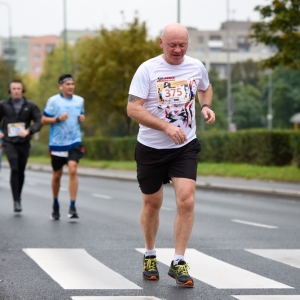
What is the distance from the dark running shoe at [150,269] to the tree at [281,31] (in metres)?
14.9

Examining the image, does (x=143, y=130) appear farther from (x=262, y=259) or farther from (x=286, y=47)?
(x=286, y=47)

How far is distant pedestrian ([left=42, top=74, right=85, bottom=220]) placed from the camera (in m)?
13.6

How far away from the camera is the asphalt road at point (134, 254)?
730 centimetres

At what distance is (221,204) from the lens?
17.8 m

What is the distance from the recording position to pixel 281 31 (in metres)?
23.2

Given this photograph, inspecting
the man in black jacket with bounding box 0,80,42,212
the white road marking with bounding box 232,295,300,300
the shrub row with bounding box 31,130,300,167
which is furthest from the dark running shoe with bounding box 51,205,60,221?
the shrub row with bounding box 31,130,300,167

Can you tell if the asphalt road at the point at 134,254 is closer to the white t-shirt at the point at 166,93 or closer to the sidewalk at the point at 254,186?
the white t-shirt at the point at 166,93

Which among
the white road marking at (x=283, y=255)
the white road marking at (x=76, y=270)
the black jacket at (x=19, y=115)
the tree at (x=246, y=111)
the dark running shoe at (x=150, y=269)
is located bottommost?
the tree at (x=246, y=111)

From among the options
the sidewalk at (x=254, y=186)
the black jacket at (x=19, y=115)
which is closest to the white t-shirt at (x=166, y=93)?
the black jacket at (x=19, y=115)

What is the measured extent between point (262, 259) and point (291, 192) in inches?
419

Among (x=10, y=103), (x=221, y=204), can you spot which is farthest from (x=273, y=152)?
(x=10, y=103)

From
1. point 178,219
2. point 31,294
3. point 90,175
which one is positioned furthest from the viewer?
point 90,175

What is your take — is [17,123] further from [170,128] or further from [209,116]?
[170,128]

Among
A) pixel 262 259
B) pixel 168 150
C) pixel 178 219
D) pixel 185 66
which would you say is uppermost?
pixel 185 66
